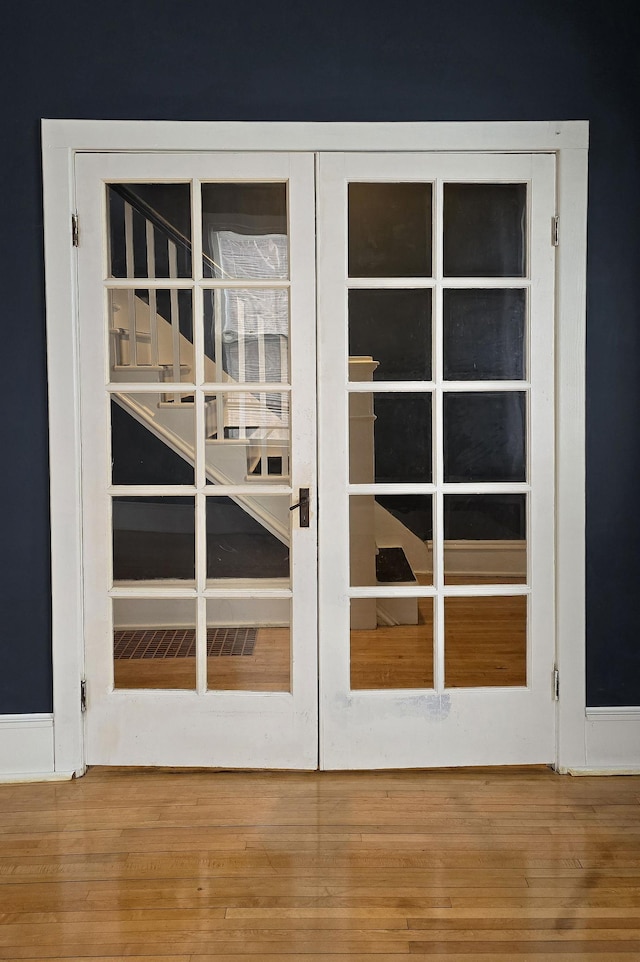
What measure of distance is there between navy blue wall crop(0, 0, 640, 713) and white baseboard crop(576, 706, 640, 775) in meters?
1.39

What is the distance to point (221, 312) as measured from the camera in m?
2.95

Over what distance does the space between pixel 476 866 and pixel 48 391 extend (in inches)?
83.5

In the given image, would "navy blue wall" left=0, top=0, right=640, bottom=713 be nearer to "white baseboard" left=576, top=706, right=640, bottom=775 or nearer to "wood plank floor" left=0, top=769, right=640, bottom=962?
"wood plank floor" left=0, top=769, right=640, bottom=962

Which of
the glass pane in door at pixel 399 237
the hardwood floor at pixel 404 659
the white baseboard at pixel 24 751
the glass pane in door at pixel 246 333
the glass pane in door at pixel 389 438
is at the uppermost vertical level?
the glass pane in door at pixel 399 237

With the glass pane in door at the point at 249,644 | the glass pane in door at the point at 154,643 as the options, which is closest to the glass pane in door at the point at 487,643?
the glass pane in door at the point at 249,644

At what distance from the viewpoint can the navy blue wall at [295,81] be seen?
2867mm

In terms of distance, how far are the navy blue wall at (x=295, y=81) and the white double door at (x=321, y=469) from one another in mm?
197

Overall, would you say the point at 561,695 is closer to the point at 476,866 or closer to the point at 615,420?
the point at 476,866

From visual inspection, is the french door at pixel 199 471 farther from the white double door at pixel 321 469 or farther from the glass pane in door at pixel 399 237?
the glass pane in door at pixel 399 237

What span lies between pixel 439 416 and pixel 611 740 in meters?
1.37

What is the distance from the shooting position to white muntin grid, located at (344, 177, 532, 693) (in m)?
2.93

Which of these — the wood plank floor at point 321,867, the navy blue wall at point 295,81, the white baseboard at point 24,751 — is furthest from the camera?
the white baseboard at point 24,751

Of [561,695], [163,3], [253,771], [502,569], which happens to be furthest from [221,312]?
[561,695]

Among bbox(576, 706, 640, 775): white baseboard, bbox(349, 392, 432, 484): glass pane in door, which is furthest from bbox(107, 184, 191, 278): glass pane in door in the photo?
bbox(576, 706, 640, 775): white baseboard
